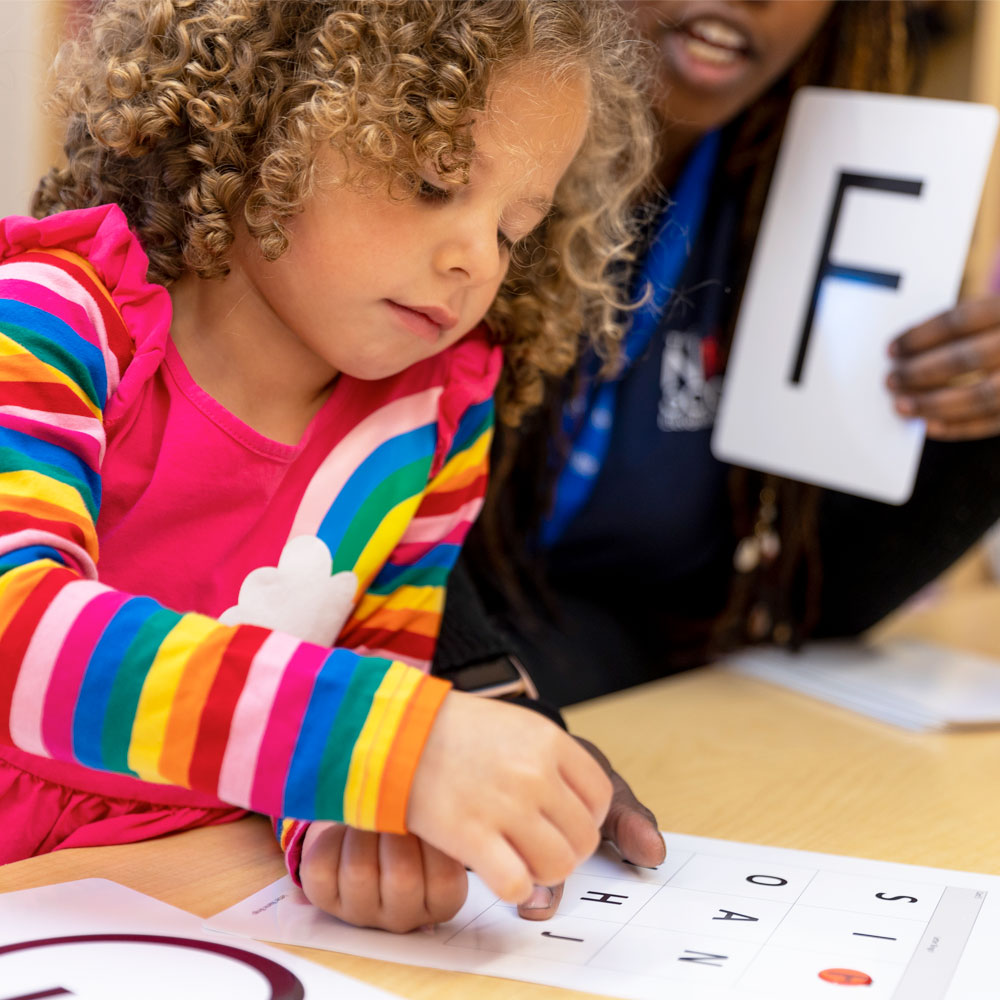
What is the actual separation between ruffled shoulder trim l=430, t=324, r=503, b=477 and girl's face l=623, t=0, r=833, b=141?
306 millimetres

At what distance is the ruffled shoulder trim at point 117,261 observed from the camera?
527 millimetres

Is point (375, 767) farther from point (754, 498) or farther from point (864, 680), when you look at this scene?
point (754, 498)

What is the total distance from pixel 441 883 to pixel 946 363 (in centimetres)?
60

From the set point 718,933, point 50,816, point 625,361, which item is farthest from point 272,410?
point 625,361

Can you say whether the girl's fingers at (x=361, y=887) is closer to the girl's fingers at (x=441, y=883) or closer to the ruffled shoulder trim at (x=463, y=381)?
the girl's fingers at (x=441, y=883)

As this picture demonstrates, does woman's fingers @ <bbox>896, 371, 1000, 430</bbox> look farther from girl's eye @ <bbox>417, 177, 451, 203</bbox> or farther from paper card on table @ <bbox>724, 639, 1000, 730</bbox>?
girl's eye @ <bbox>417, 177, 451, 203</bbox>

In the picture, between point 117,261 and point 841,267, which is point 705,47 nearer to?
point 841,267

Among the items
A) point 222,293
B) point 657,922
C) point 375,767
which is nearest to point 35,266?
point 222,293

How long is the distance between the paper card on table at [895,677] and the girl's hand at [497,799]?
483 mm

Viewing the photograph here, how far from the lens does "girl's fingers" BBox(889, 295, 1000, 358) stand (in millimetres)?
888

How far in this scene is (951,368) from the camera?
883 mm

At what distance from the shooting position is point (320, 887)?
0.47 metres

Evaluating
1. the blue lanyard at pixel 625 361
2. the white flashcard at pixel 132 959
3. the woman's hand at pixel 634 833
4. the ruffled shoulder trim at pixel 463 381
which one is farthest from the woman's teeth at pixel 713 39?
the white flashcard at pixel 132 959

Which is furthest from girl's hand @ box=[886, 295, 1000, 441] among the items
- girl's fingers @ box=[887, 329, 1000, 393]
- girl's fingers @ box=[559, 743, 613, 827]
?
girl's fingers @ box=[559, 743, 613, 827]
